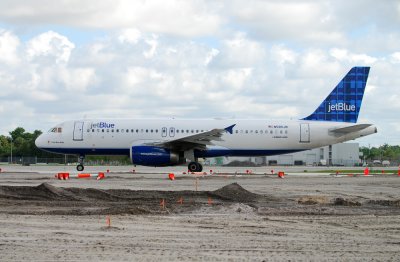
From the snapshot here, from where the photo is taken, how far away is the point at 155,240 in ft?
43.3

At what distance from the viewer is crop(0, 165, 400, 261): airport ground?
11.9 meters

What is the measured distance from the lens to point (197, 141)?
41.9m

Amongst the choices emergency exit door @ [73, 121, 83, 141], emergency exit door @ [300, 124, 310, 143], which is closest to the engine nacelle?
emergency exit door @ [73, 121, 83, 141]

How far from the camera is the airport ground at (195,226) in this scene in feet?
39.0

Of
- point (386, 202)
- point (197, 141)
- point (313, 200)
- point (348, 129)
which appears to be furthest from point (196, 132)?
point (386, 202)

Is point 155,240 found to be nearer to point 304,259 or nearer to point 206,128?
point 304,259

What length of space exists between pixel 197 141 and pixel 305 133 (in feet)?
23.6

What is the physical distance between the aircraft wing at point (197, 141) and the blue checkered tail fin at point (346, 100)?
22.6 feet

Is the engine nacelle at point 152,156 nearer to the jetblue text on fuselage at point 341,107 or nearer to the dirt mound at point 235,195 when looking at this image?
the jetblue text on fuselage at point 341,107

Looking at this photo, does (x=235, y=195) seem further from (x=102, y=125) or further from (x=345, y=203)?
(x=102, y=125)

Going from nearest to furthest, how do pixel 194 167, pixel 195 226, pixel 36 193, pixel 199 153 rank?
pixel 195 226 < pixel 36 193 < pixel 194 167 < pixel 199 153

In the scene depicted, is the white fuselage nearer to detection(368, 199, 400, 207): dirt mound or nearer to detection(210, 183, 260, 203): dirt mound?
detection(210, 183, 260, 203): dirt mound

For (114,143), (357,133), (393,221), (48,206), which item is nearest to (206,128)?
(114,143)

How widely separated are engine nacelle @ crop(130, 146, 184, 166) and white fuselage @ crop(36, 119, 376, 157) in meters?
2.00
